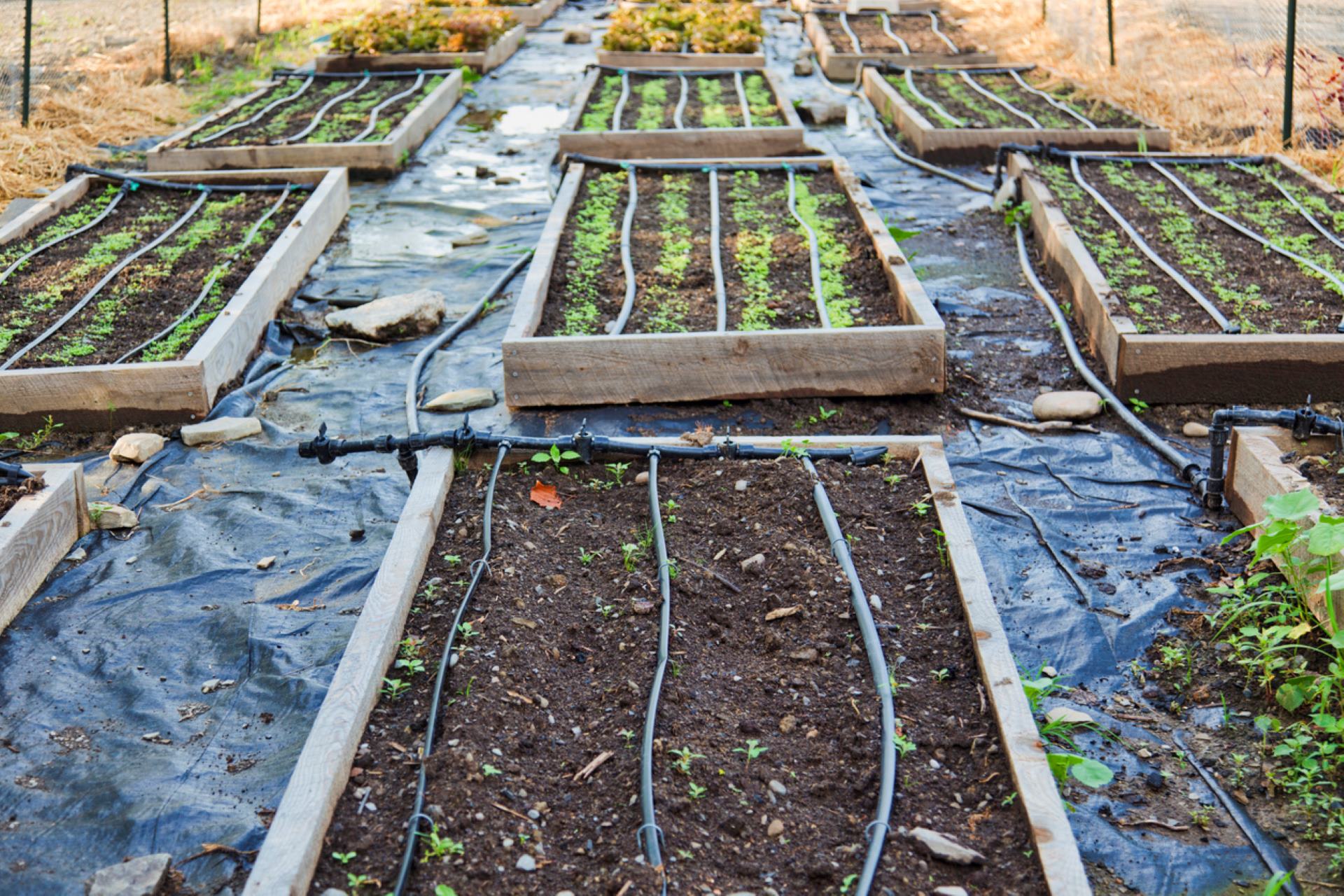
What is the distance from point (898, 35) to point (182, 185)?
803 cm

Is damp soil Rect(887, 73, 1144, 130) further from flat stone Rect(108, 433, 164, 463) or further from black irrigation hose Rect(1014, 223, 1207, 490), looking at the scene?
flat stone Rect(108, 433, 164, 463)

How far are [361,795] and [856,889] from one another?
109cm

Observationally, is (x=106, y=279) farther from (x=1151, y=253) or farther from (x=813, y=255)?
(x=1151, y=253)

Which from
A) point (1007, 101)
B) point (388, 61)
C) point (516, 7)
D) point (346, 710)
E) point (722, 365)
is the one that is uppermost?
point (516, 7)

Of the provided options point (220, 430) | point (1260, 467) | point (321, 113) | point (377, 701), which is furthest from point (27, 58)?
point (1260, 467)

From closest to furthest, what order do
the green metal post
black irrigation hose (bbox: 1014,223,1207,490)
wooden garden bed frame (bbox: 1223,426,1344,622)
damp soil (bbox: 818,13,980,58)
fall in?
wooden garden bed frame (bbox: 1223,426,1344,622) → black irrigation hose (bbox: 1014,223,1207,490) → the green metal post → damp soil (bbox: 818,13,980,58)

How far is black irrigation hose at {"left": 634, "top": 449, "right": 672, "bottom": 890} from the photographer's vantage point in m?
2.41

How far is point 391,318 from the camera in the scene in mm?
5473

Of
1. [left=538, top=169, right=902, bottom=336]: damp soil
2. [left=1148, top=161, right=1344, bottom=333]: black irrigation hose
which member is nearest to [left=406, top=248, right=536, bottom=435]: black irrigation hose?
[left=538, top=169, right=902, bottom=336]: damp soil

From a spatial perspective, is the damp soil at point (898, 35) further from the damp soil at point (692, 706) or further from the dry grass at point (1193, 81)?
the damp soil at point (692, 706)

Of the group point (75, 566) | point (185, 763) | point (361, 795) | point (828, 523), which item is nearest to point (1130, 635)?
point (828, 523)

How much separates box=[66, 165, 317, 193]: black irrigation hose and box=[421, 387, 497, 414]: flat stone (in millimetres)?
2876

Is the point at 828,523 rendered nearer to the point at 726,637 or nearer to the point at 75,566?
the point at 726,637

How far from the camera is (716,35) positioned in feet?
37.3
